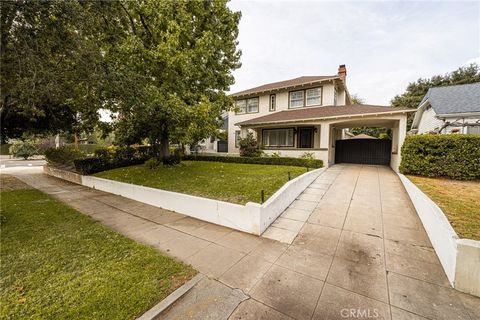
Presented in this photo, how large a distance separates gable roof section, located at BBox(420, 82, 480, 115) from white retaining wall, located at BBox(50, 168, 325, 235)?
1095 centimetres

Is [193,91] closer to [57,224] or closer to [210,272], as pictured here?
[57,224]

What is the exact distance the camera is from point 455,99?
1309 centimetres

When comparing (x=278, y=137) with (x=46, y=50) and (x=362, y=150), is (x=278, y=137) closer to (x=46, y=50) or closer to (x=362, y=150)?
(x=362, y=150)

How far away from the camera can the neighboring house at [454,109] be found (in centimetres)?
1125

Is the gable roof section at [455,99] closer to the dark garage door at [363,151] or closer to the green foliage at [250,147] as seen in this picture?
the dark garage door at [363,151]

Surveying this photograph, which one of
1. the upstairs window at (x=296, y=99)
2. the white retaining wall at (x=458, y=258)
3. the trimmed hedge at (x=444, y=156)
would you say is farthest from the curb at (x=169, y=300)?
the upstairs window at (x=296, y=99)

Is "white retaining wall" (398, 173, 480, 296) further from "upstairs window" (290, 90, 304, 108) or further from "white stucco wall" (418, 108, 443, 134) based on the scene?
"upstairs window" (290, 90, 304, 108)

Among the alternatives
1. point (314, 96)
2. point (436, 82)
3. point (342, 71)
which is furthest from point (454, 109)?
point (436, 82)

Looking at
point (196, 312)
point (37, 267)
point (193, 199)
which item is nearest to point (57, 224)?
point (37, 267)

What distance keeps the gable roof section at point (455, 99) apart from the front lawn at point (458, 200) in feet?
22.7

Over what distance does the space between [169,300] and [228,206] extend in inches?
110

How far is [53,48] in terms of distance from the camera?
Result: 539 centimetres

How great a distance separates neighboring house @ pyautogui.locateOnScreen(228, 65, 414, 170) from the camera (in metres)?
12.0

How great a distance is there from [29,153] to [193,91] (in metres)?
32.8
